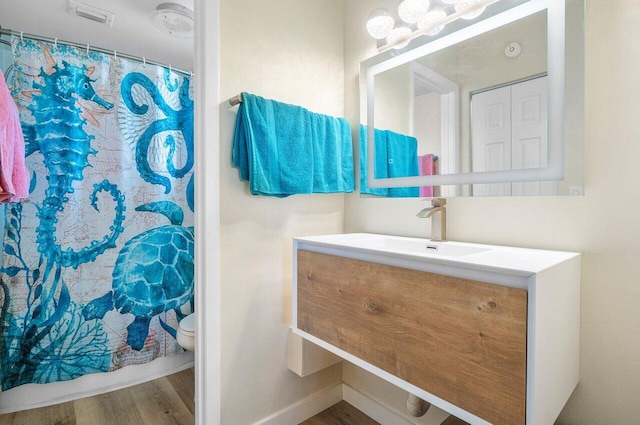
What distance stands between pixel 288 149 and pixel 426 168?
62 centimetres

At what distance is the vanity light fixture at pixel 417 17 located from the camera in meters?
1.28

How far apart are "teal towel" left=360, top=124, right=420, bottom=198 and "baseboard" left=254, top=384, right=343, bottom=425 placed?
1088mm

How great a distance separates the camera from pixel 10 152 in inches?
56.2

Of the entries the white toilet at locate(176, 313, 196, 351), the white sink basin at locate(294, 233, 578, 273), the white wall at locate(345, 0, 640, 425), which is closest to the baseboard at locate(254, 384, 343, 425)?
the white toilet at locate(176, 313, 196, 351)

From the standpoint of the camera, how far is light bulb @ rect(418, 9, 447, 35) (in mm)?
1359

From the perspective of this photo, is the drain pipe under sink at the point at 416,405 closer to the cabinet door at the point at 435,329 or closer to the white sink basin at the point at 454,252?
the cabinet door at the point at 435,329

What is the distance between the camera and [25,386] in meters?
1.71

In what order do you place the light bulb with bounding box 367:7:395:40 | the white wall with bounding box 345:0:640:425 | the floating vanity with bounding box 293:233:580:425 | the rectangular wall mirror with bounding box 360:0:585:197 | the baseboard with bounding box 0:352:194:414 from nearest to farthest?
the floating vanity with bounding box 293:233:580:425 → the white wall with bounding box 345:0:640:425 → the rectangular wall mirror with bounding box 360:0:585:197 → the light bulb with bounding box 367:7:395:40 → the baseboard with bounding box 0:352:194:414

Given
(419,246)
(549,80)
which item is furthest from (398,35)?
(419,246)

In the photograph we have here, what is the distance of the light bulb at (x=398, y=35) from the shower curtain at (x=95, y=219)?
1325 mm

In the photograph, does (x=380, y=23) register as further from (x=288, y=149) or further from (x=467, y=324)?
(x=467, y=324)

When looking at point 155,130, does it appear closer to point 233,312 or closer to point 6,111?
point 6,111

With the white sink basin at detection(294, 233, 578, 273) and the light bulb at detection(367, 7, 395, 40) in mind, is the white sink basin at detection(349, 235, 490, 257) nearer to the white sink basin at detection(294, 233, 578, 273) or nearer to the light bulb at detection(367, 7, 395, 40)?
the white sink basin at detection(294, 233, 578, 273)

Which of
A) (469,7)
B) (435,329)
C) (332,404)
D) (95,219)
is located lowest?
(332,404)
